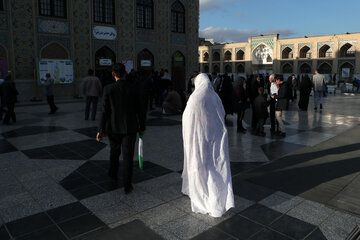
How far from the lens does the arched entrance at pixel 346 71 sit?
123 feet

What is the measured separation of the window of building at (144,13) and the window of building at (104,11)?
1829 mm

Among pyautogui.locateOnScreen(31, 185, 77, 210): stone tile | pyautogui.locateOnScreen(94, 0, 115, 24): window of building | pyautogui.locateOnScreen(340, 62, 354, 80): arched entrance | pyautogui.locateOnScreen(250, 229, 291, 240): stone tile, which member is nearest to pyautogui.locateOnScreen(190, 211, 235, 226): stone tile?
pyautogui.locateOnScreen(250, 229, 291, 240): stone tile

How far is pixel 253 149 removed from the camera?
596cm

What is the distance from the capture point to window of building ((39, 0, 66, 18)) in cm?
1472

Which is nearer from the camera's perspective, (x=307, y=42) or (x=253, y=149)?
(x=253, y=149)

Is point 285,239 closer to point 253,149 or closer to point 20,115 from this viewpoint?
point 253,149

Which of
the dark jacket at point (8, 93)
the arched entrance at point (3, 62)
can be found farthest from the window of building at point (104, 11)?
the dark jacket at point (8, 93)

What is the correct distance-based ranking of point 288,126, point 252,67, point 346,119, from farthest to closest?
point 252,67 → point 346,119 → point 288,126

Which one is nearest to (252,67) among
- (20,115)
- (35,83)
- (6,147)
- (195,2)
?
(195,2)

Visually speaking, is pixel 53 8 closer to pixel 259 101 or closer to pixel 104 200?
pixel 259 101

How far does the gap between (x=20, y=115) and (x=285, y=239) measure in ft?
33.9

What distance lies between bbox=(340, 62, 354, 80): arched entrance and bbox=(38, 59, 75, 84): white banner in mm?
35247

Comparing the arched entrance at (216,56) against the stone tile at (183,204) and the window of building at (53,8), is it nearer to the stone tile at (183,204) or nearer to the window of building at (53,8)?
the window of building at (53,8)

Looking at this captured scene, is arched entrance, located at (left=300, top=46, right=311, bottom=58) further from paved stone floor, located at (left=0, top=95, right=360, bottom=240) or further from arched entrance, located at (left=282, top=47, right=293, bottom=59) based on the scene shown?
paved stone floor, located at (left=0, top=95, right=360, bottom=240)
